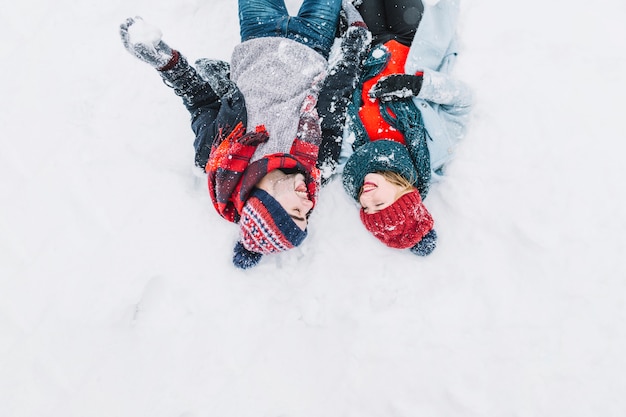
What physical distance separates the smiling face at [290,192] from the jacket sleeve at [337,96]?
0.23m

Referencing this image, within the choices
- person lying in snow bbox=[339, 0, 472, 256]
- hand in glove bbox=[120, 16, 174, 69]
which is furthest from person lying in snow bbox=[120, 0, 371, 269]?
person lying in snow bbox=[339, 0, 472, 256]

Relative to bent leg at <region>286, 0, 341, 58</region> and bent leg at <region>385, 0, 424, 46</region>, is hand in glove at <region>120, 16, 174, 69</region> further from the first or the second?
bent leg at <region>385, 0, 424, 46</region>

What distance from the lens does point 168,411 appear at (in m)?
1.89

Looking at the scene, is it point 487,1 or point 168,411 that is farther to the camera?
point 487,1

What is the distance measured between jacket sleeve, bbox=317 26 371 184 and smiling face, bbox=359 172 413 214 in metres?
0.25

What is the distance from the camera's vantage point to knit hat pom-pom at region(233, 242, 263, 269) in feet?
6.11

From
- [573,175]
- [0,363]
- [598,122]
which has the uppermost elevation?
[598,122]

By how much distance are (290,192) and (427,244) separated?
2.24ft

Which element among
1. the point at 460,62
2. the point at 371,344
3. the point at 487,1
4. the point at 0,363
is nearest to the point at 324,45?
the point at 460,62

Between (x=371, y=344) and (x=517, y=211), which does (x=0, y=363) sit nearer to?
(x=371, y=344)

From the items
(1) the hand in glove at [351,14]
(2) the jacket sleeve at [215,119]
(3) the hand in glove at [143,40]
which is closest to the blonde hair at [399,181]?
(2) the jacket sleeve at [215,119]

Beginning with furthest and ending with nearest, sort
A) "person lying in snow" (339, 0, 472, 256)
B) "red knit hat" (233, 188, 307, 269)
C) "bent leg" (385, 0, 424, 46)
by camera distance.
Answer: "bent leg" (385, 0, 424, 46), "person lying in snow" (339, 0, 472, 256), "red knit hat" (233, 188, 307, 269)

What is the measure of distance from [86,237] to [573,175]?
227cm

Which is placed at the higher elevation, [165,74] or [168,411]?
[165,74]
